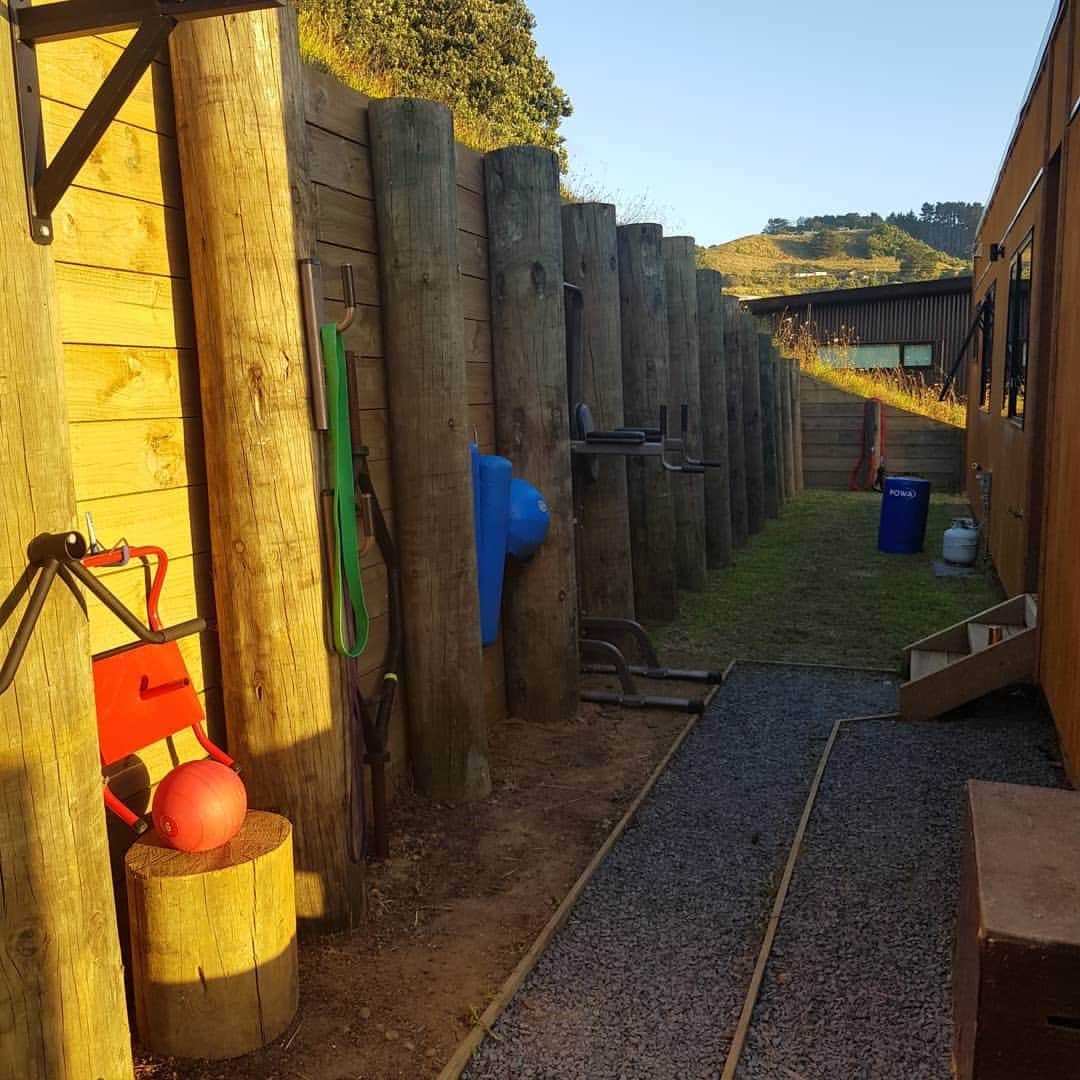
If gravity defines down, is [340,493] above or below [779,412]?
above

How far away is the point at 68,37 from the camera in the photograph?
201cm

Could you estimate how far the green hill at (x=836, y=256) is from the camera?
67.6 meters

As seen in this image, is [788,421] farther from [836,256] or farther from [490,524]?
[836,256]

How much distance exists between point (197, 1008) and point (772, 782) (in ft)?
9.24

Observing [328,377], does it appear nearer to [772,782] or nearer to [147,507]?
[147,507]

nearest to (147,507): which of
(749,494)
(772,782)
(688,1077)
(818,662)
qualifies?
(688,1077)

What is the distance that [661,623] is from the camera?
311 inches

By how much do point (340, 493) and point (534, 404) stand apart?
7.25 ft

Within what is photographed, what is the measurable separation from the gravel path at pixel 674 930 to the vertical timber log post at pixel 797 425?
11.8 meters

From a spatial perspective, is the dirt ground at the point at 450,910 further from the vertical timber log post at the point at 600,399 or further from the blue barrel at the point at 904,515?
the blue barrel at the point at 904,515

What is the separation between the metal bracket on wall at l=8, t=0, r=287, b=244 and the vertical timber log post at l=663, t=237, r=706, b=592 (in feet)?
21.4

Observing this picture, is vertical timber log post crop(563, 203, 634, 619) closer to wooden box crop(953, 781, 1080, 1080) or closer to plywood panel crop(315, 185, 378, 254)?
plywood panel crop(315, 185, 378, 254)

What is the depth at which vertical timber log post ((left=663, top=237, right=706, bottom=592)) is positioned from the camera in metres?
8.55

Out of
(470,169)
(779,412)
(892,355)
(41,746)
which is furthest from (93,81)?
(892,355)
